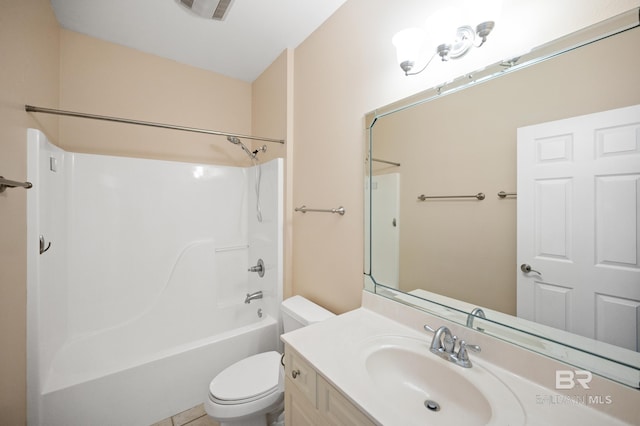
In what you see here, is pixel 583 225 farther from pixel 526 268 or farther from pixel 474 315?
pixel 474 315

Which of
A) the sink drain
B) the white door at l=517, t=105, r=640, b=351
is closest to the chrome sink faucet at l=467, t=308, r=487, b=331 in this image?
the white door at l=517, t=105, r=640, b=351

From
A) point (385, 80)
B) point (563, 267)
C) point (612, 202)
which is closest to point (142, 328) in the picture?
point (385, 80)

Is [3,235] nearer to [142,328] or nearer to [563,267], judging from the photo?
[142,328]

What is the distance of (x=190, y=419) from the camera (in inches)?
60.8

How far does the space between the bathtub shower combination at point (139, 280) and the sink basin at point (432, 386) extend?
1.13 metres

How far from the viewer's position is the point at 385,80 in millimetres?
1221

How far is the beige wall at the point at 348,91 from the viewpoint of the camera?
80 cm

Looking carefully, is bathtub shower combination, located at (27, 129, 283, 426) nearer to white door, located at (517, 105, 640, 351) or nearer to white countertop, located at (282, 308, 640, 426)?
white countertop, located at (282, 308, 640, 426)

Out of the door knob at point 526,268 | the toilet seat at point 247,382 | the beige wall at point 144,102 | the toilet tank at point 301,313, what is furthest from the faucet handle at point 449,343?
the beige wall at point 144,102

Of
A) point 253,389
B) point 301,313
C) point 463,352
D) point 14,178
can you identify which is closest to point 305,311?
point 301,313

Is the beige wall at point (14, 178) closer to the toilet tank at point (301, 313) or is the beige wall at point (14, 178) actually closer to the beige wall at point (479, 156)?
the toilet tank at point (301, 313)

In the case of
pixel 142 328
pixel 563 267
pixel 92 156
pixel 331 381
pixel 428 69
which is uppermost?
pixel 428 69

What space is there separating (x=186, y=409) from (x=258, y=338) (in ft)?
1.87

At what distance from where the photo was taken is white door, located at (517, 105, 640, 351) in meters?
0.62
